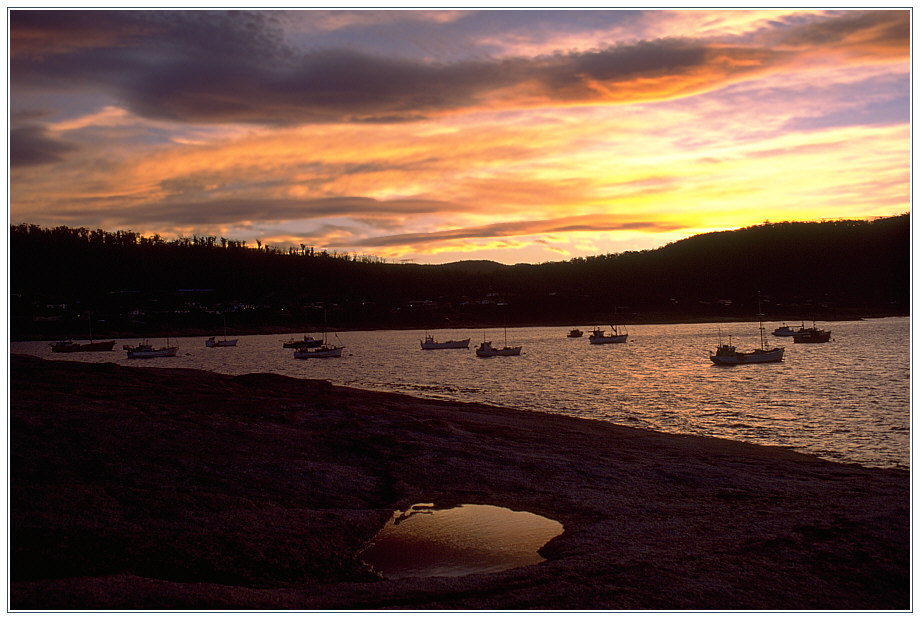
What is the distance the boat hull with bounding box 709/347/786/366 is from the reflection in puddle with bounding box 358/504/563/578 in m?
68.6

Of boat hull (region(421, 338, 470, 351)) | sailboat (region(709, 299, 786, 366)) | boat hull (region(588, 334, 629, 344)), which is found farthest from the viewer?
boat hull (region(588, 334, 629, 344))

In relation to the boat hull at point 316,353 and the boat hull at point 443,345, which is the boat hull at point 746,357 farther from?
the boat hull at point 316,353

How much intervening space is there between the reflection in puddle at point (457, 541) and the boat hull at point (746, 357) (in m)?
68.6

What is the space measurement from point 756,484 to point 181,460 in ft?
44.8

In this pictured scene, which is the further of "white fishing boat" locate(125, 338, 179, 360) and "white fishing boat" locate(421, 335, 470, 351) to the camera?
"white fishing boat" locate(421, 335, 470, 351)

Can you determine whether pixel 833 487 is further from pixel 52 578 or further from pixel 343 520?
pixel 52 578

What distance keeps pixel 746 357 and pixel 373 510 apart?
76212mm

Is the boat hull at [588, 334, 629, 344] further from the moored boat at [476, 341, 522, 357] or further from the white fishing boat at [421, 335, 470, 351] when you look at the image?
the moored boat at [476, 341, 522, 357]

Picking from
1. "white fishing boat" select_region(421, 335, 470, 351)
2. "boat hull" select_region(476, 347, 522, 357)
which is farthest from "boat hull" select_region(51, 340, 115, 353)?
"boat hull" select_region(476, 347, 522, 357)

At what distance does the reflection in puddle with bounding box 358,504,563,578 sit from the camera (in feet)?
35.9

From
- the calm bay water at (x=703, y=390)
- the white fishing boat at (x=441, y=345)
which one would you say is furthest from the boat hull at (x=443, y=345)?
the calm bay water at (x=703, y=390)

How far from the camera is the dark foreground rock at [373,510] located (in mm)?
9016

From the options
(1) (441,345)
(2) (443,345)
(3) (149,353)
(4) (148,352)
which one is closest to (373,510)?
(1) (441,345)

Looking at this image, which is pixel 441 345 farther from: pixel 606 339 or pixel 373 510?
pixel 373 510
